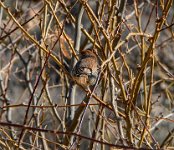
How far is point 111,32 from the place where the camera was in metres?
3.02

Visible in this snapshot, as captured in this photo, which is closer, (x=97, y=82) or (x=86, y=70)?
(x=97, y=82)

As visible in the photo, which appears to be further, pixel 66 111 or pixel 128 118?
pixel 66 111

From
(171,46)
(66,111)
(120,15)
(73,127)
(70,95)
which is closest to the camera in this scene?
(120,15)

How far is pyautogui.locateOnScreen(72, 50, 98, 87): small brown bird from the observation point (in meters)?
3.64

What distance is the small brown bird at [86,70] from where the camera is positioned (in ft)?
11.9

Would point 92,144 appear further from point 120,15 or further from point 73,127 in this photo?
point 120,15

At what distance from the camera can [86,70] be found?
3756 millimetres

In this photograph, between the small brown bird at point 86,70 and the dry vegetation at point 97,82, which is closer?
the dry vegetation at point 97,82

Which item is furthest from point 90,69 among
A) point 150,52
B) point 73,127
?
point 150,52

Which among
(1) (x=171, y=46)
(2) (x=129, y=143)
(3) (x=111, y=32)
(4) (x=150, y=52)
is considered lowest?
(2) (x=129, y=143)

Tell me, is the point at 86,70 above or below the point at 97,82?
above

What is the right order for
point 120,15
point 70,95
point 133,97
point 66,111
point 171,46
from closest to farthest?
point 133,97
point 120,15
point 70,95
point 66,111
point 171,46

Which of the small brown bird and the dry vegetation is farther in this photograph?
the small brown bird

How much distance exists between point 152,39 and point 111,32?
480mm
